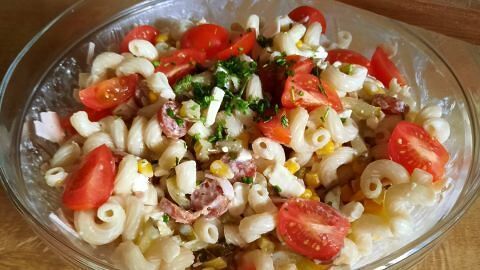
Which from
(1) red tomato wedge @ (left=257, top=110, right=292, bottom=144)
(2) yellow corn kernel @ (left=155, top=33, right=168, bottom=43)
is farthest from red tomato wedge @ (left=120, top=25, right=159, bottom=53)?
(1) red tomato wedge @ (left=257, top=110, right=292, bottom=144)

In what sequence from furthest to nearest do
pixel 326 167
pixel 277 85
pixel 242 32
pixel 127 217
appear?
pixel 242 32, pixel 277 85, pixel 326 167, pixel 127 217

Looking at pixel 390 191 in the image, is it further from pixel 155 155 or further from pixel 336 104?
pixel 155 155

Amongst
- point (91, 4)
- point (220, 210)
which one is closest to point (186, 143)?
point (220, 210)

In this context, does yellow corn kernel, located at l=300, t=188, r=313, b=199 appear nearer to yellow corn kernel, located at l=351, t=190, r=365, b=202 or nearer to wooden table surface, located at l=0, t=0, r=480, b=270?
yellow corn kernel, located at l=351, t=190, r=365, b=202

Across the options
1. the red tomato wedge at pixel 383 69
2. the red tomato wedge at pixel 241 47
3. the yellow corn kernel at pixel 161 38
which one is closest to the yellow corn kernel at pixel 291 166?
the red tomato wedge at pixel 241 47

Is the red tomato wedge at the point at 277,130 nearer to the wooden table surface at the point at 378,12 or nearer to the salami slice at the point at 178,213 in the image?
the salami slice at the point at 178,213

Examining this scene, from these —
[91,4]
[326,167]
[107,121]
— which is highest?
[91,4]

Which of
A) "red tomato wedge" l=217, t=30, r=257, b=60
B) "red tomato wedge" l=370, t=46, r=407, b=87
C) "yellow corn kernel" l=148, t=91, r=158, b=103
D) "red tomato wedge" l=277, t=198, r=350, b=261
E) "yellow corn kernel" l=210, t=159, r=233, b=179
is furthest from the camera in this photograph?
"red tomato wedge" l=370, t=46, r=407, b=87
